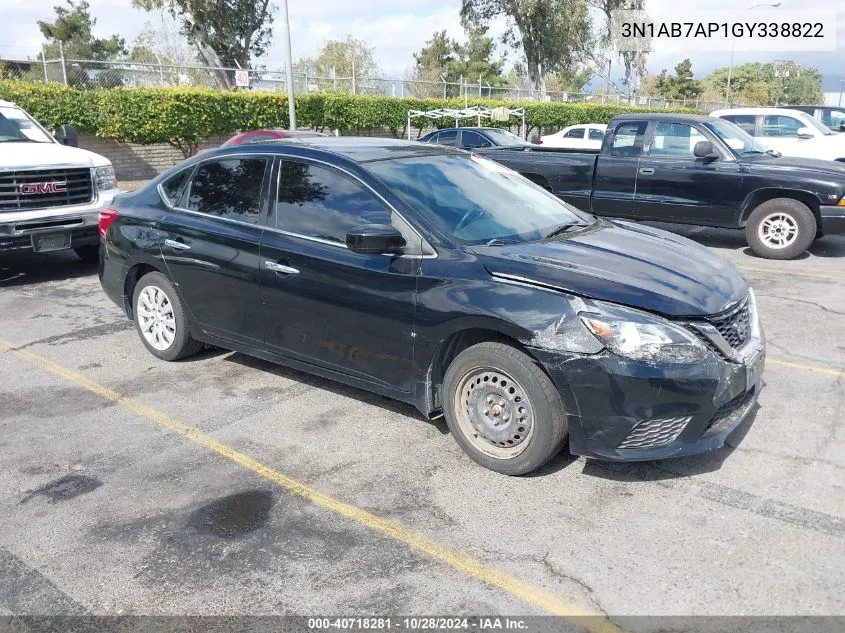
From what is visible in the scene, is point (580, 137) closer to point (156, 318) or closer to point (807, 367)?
point (807, 367)

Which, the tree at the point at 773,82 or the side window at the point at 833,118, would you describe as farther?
the tree at the point at 773,82

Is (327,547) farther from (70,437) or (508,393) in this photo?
(70,437)

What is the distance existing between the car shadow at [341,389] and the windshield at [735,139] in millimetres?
6959

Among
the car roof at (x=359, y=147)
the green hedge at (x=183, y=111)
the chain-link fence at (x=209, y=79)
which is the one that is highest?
the chain-link fence at (x=209, y=79)

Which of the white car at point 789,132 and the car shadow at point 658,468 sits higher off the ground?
the white car at point 789,132

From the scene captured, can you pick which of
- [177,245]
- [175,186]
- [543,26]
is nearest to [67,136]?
[175,186]

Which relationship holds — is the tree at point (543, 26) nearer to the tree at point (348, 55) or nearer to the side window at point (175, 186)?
the tree at point (348, 55)

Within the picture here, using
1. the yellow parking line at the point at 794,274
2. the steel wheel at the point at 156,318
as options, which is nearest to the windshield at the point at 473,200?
the steel wheel at the point at 156,318

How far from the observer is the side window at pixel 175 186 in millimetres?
5387

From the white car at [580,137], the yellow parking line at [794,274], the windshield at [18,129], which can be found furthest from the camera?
the white car at [580,137]

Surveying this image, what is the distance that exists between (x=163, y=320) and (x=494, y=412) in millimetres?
2964

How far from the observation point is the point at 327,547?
128 inches

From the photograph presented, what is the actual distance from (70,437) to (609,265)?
3323 mm

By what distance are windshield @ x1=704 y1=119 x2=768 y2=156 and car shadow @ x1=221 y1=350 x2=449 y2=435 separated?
696cm
